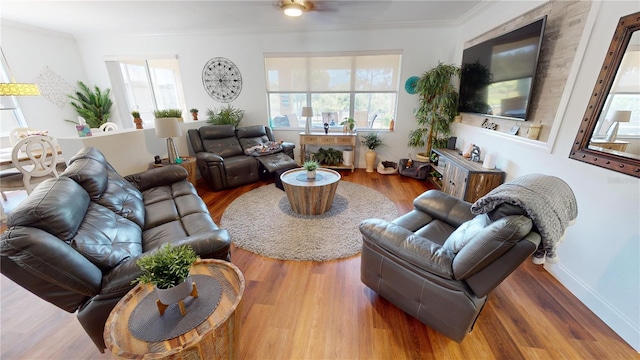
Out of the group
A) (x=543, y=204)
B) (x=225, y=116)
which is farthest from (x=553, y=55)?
(x=225, y=116)

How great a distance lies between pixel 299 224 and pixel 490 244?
1967 millimetres

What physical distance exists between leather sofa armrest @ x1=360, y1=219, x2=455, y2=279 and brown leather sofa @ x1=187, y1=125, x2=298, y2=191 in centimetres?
253

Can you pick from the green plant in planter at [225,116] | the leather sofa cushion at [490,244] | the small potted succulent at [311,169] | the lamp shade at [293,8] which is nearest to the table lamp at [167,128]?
the green plant in planter at [225,116]

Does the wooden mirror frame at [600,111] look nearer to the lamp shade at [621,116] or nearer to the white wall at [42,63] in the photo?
the lamp shade at [621,116]

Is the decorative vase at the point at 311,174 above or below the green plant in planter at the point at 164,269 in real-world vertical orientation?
below

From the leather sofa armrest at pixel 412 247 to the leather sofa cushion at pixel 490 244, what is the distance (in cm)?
7

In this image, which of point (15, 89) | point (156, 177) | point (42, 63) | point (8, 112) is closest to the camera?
point (156, 177)

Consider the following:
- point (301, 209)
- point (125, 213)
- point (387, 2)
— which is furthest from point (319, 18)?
point (125, 213)

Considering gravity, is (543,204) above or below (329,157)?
above

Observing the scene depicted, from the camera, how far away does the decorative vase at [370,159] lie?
4566 mm

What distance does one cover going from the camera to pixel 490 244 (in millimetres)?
1074

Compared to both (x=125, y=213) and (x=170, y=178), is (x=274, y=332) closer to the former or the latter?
(x=125, y=213)

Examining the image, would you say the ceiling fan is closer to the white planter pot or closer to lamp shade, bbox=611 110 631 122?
lamp shade, bbox=611 110 631 122

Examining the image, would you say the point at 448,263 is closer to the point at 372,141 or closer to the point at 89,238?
the point at 89,238
